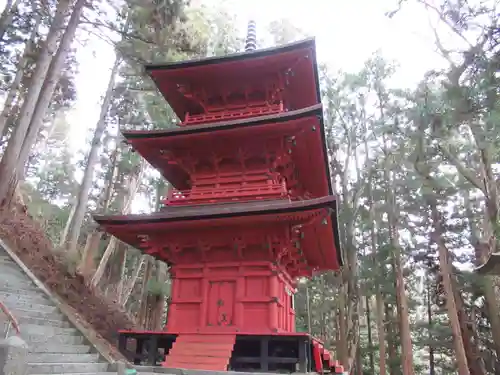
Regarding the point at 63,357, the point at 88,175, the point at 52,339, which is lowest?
the point at 63,357

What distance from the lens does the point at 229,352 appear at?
725 centimetres

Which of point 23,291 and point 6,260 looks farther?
point 6,260

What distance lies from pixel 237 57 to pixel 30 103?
19.0 feet

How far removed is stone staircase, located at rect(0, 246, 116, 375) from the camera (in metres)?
5.52

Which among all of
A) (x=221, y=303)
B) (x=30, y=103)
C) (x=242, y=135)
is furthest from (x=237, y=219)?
(x=30, y=103)

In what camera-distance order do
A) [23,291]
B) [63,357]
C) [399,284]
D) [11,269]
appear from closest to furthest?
[63,357]
[23,291]
[11,269]
[399,284]

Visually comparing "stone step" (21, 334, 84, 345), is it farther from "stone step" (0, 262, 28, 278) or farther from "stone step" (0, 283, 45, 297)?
"stone step" (0, 262, 28, 278)

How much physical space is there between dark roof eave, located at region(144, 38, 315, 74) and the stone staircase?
19.9 ft

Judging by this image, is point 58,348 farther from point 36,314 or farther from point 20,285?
point 20,285

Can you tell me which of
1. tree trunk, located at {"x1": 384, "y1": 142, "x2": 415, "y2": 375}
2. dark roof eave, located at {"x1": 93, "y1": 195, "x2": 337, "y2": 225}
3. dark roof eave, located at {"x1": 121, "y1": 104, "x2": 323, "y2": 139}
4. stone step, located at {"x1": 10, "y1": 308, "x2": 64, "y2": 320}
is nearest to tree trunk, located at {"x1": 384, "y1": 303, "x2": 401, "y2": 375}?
tree trunk, located at {"x1": 384, "y1": 142, "x2": 415, "y2": 375}

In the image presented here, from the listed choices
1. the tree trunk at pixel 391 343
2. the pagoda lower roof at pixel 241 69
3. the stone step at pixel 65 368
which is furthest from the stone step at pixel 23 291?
the tree trunk at pixel 391 343

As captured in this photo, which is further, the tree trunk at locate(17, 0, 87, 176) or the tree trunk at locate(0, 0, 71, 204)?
the tree trunk at locate(17, 0, 87, 176)

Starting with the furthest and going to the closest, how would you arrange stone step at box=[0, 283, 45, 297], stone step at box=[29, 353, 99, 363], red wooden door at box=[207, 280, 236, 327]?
1. red wooden door at box=[207, 280, 236, 327]
2. stone step at box=[0, 283, 45, 297]
3. stone step at box=[29, 353, 99, 363]

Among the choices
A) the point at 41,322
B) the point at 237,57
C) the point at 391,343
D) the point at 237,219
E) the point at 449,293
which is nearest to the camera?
the point at 41,322
